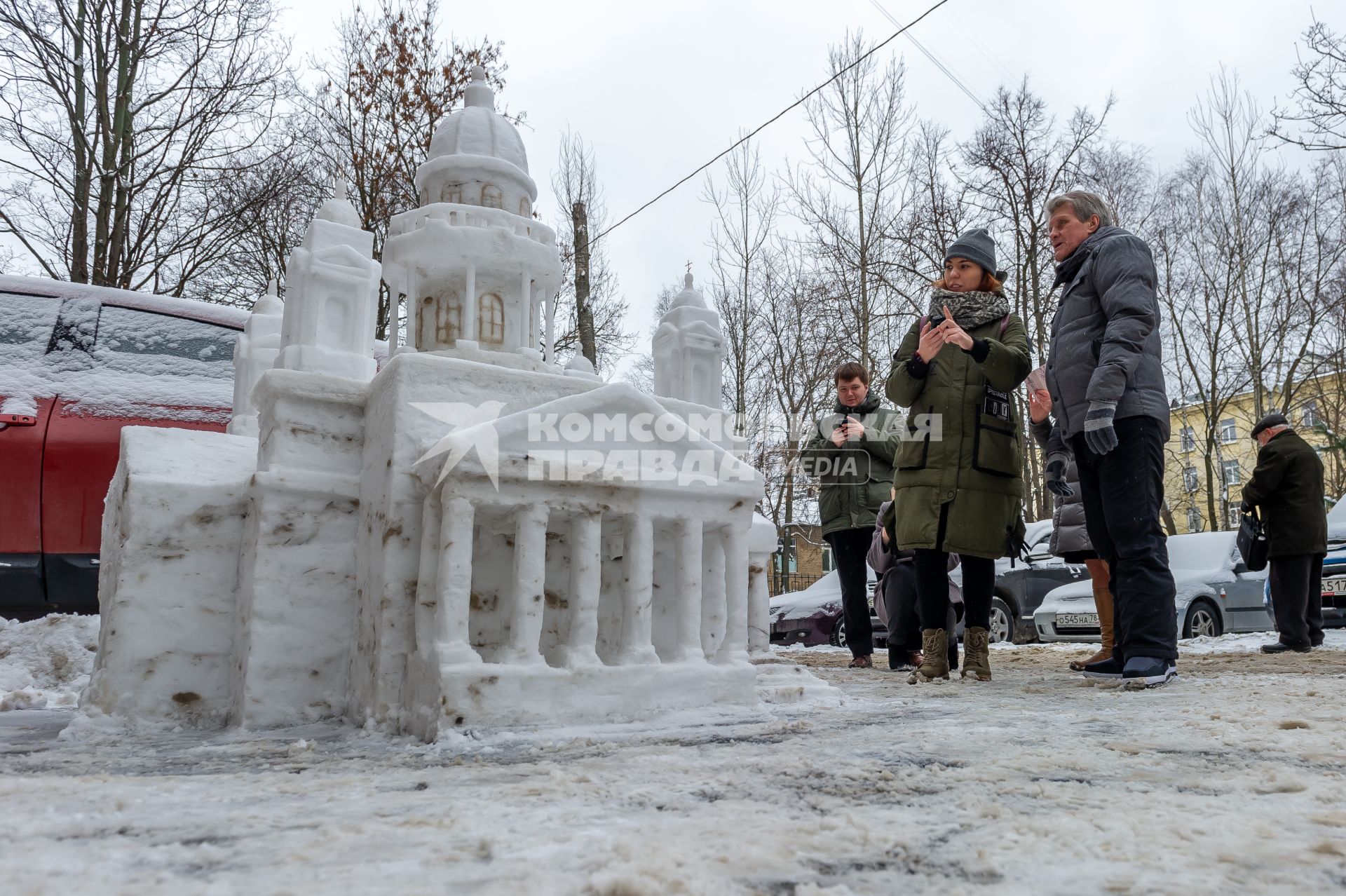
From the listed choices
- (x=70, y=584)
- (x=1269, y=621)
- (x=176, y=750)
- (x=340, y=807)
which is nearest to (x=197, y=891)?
(x=340, y=807)

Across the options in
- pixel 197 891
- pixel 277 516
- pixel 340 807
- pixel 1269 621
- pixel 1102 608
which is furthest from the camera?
pixel 1269 621

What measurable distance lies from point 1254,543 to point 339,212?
A: 7.28m

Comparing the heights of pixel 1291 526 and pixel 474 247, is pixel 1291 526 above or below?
below

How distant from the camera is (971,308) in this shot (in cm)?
465

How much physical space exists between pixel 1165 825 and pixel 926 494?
2.86m

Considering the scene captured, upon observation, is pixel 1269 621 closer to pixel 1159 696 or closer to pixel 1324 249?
pixel 1159 696

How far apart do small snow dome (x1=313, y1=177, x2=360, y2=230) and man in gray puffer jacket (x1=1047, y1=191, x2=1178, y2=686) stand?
13.1ft

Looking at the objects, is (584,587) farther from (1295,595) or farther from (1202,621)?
(1202,621)

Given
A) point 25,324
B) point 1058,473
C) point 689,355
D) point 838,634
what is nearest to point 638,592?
A: point 1058,473

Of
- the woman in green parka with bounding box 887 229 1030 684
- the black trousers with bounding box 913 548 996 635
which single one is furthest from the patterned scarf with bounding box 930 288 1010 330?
the black trousers with bounding box 913 548 996 635

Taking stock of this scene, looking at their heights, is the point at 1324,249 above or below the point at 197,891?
above

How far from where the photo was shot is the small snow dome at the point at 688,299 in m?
6.89

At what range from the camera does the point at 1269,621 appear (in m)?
10.2

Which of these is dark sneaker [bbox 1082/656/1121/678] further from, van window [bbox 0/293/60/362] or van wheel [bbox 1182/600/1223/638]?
van window [bbox 0/293/60/362]
